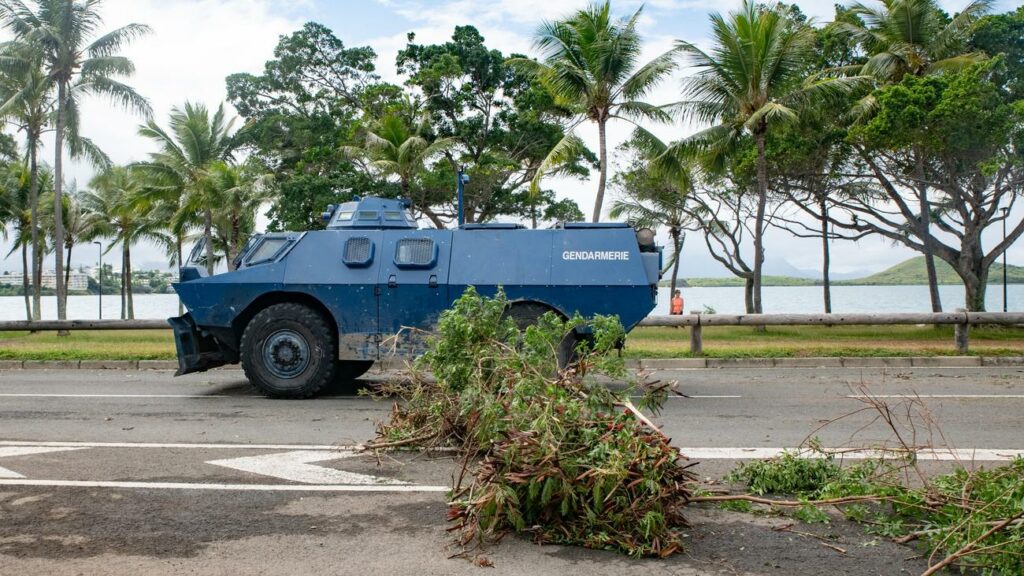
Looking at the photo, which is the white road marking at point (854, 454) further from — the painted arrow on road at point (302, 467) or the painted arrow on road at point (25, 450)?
the painted arrow on road at point (25, 450)

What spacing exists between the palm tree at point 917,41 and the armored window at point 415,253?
1794cm

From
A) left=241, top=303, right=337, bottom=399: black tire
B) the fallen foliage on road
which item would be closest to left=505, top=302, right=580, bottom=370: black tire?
left=241, top=303, right=337, bottom=399: black tire

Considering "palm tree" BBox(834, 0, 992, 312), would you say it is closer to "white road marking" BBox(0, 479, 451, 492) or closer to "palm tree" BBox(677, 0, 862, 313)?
"palm tree" BBox(677, 0, 862, 313)

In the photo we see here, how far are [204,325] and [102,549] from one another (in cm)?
650

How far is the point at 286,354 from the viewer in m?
10.5

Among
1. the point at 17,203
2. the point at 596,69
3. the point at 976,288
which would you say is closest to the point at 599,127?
the point at 596,69

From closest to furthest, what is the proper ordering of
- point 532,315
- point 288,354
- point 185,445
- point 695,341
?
point 185,445
point 532,315
point 288,354
point 695,341

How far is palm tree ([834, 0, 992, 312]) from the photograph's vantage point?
23969mm

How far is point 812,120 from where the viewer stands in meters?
25.9

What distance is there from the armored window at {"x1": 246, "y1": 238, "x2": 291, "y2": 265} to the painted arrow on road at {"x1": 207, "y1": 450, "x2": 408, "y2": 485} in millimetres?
4407

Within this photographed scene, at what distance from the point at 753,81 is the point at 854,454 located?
17.9 metres

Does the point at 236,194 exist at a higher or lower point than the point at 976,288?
higher

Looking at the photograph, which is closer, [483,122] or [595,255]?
[595,255]

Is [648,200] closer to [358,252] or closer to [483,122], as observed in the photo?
[483,122]
